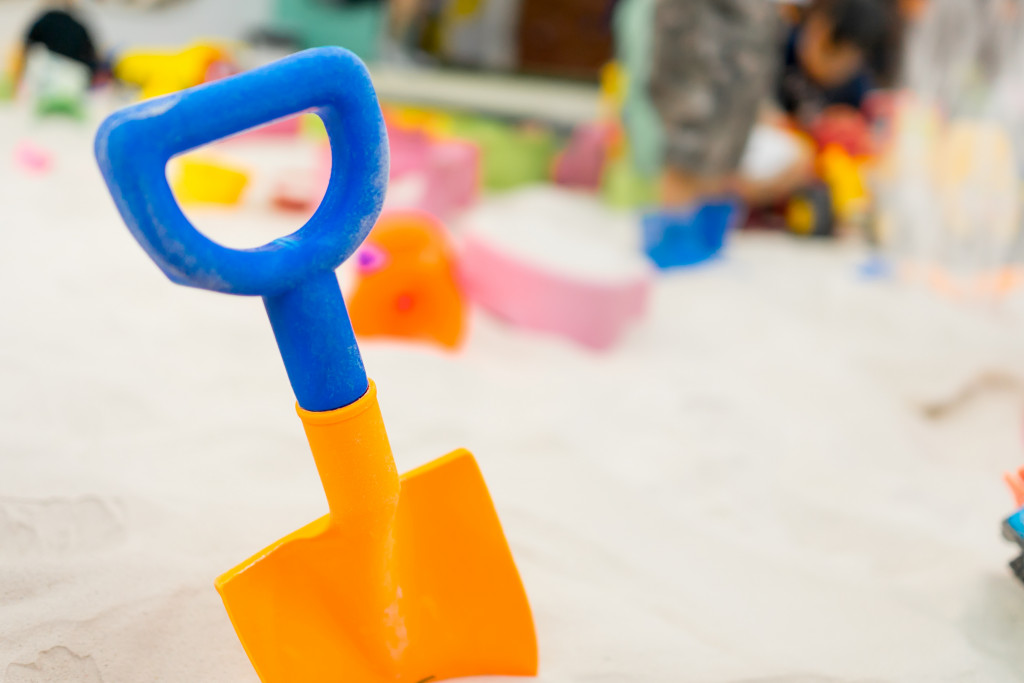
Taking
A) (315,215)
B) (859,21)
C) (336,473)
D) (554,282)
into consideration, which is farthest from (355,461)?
(859,21)

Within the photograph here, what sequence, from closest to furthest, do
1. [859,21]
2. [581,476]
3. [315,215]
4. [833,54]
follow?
[315,215] → [581,476] → [859,21] → [833,54]

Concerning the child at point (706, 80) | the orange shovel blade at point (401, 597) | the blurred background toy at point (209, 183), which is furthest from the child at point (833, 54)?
the orange shovel blade at point (401, 597)

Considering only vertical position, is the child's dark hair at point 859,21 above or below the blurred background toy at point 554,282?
above

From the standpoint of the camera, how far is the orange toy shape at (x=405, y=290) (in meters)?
0.98

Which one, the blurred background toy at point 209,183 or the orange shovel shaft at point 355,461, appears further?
the blurred background toy at point 209,183

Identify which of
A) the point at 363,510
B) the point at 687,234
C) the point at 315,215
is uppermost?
the point at 315,215

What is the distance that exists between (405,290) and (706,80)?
1068mm

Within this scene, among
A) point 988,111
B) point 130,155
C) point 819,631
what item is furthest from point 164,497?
point 988,111

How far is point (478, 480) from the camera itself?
45cm

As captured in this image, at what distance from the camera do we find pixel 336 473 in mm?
387

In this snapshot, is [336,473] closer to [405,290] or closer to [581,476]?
[581,476]

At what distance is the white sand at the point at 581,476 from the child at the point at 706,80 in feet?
1.99

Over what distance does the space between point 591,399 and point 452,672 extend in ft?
1.87

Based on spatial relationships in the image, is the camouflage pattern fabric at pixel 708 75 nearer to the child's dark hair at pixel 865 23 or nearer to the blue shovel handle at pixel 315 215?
the child's dark hair at pixel 865 23
